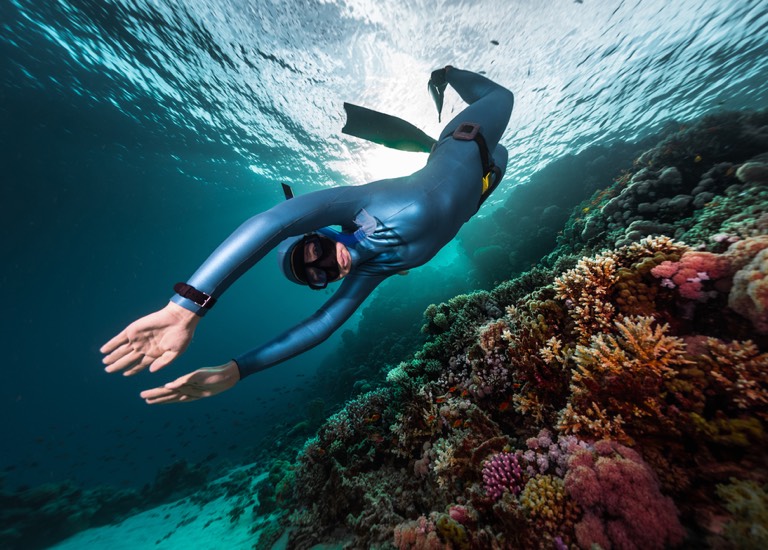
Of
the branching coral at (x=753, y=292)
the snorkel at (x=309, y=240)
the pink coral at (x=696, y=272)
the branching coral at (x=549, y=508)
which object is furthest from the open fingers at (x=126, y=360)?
the pink coral at (x=696, y=272)

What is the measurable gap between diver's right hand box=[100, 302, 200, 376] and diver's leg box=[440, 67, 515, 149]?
3.64m

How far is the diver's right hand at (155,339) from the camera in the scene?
172 centimetres

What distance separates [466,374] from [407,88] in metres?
12.4

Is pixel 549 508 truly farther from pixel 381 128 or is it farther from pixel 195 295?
pixel 381 128

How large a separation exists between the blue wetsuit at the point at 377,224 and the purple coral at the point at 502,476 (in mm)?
2279

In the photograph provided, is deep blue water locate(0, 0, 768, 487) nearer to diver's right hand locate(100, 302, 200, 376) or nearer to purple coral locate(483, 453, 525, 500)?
diver's right hand locate(100, 302, 200, 376)

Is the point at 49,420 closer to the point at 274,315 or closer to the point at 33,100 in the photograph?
the point at 274,315

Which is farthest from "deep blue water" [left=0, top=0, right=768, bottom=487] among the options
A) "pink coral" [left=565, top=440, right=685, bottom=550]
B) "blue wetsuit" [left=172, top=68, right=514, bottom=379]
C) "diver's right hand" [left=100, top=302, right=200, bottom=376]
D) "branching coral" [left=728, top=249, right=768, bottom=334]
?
"pink coral" [left=565, top=440, right=685, bottom=550]

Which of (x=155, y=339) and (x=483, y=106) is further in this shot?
(x=483, y=106)

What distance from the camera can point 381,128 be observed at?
14.7 ft

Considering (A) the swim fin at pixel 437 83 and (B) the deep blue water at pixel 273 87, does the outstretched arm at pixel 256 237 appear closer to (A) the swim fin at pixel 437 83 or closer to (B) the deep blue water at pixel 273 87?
(A) the swim fin at pixel 437 83

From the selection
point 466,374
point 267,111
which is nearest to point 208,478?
point 466,374

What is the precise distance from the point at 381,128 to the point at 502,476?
499 centimetres

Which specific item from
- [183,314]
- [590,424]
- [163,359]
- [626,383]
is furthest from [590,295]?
[163,359]
